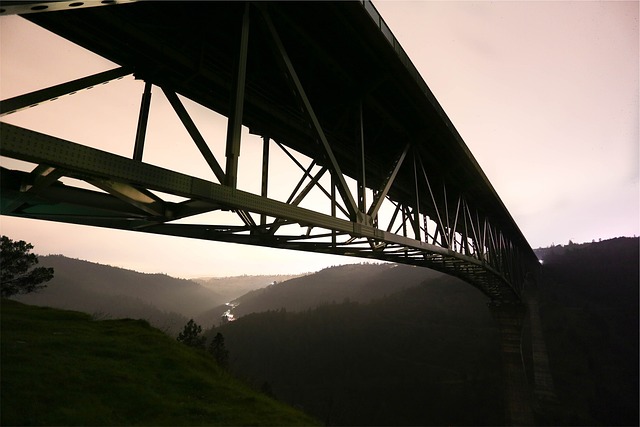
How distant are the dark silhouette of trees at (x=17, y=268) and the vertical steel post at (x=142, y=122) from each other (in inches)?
1534

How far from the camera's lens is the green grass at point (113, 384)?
8.76 m

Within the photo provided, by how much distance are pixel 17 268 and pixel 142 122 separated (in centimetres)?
4172

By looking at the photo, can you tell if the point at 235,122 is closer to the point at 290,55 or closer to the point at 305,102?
the point at 305,102

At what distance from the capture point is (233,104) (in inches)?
175

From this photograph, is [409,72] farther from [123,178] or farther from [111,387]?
[111,387]

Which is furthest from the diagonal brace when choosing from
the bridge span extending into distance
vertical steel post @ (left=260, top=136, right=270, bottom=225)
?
vertical steel post @ (left=260, top=136, right=270, bottom=225)


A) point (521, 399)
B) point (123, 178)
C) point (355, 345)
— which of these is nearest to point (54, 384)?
point (123, 178)

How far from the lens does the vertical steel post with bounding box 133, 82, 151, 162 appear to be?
5.02 m

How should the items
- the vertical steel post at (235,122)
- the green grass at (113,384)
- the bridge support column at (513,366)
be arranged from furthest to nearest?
the bridge support column at (513,366) < the green grass at (113,384) < the vertical steel post at (235,122)

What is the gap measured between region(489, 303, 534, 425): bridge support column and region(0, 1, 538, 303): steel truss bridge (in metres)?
32.3

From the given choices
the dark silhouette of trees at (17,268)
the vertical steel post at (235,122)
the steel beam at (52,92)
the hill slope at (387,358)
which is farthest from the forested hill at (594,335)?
the dark silhouette of trees at (17,268)

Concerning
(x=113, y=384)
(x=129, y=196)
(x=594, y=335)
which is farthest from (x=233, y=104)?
(x=594, y=335)

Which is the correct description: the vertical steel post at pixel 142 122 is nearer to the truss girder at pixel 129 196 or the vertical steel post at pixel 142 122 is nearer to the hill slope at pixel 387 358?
the truss girder at pixel 129 196

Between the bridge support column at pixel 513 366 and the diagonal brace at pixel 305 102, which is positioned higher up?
the diagonal brace at pixel 305 102
